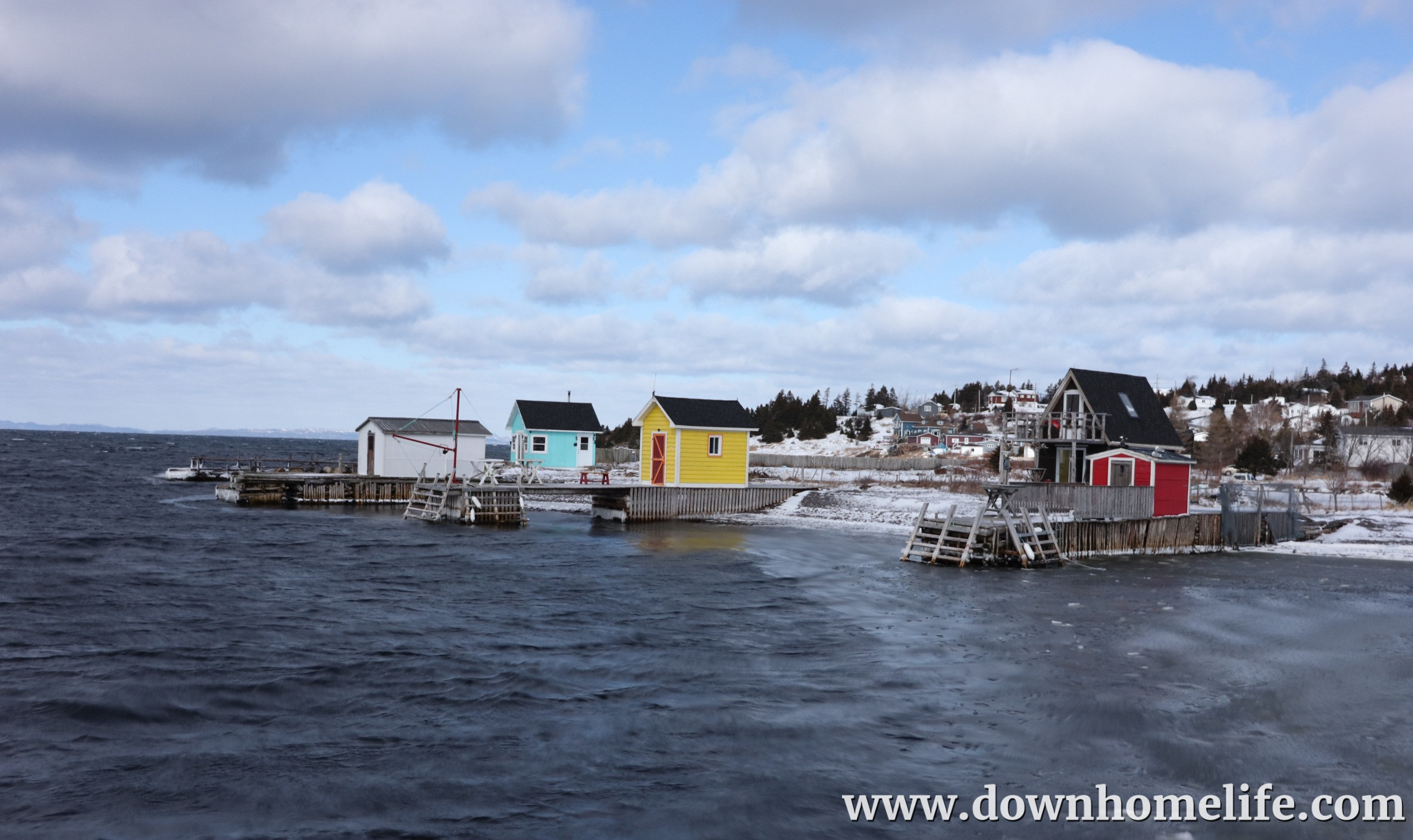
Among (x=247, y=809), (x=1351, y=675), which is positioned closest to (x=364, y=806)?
(x=247, y=809)

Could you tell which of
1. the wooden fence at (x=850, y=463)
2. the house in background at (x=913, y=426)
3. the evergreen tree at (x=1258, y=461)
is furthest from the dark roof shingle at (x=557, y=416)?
the house in background at (x=913, y=426)

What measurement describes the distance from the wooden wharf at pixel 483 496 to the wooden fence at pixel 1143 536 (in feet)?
58.4

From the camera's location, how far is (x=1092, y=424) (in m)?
44.9

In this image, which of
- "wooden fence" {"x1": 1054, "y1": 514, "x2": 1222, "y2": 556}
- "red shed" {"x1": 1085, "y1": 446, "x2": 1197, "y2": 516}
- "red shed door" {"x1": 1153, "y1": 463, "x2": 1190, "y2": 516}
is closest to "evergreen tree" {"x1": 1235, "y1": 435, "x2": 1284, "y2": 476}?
"red shed" {"x1": 1085, "y1": 446, "x2": 1197, "y2": 516}

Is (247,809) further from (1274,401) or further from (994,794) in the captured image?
(1274,401)

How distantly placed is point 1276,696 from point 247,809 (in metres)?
16.6

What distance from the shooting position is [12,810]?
11234mm

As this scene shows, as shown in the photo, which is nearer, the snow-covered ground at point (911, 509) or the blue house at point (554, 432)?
the snow-covered ground at point (911, 509)

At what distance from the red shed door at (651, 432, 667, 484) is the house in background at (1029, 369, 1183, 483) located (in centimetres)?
1783

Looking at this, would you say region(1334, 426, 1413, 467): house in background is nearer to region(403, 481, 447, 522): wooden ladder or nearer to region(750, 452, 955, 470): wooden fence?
region(750, 452, 955, 470): wooden fence

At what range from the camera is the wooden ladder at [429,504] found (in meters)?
45.8

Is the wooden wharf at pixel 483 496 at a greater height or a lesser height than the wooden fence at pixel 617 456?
lesser

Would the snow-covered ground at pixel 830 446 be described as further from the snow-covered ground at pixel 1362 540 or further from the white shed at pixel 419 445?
the snow-covered ground at pixel 1362 540

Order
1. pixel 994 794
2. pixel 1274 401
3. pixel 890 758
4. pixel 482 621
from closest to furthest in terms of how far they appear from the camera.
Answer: pixel 994 794 < pixel 890 758 < pixel 482 621 < pixel 1274 401
